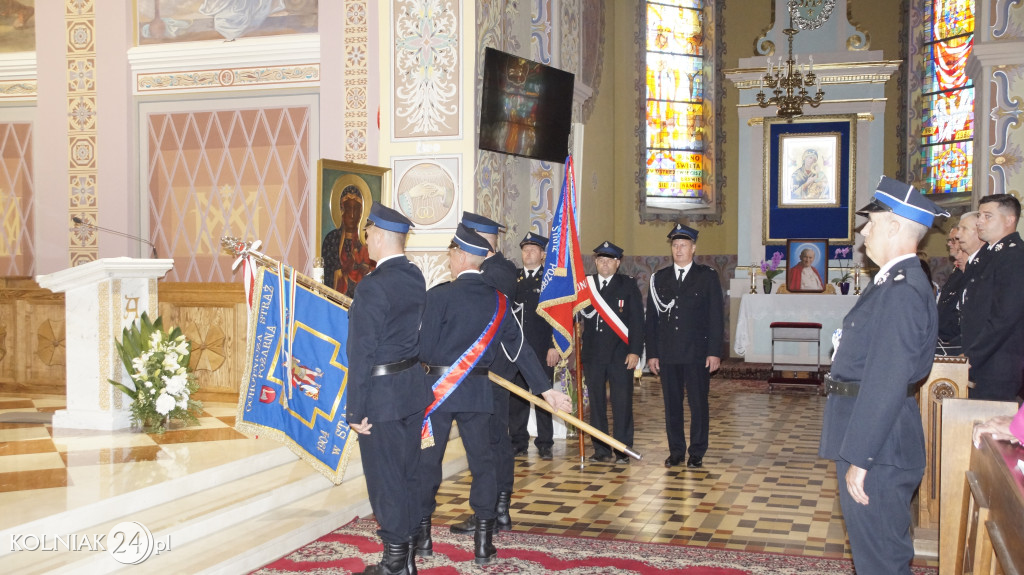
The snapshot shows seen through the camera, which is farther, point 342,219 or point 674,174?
point 674,174

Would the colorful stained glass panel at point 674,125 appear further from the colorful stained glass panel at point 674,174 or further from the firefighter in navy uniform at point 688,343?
the firefighter in navy uniform at point 688,343

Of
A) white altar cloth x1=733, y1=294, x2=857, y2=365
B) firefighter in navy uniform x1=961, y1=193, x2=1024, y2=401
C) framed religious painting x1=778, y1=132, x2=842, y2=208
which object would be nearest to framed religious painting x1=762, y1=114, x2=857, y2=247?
framed religious painting x1=778, y1=132, x2=842, y2=208

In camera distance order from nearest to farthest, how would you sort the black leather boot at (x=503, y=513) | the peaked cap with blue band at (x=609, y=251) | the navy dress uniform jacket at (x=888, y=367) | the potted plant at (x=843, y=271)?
the navy dress uniform jacket at (x=888, y=367)
the black leather boot at (x=503, y=513)
the peaked cap with blue band at (x=609, y=251)
the potted plant at (x=843, y=271)

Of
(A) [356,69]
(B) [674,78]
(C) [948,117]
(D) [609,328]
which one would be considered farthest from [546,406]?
(C) [948,117]

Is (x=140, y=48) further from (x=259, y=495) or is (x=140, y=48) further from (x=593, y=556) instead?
(x=593, y=556)

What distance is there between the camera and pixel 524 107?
7.96 metres

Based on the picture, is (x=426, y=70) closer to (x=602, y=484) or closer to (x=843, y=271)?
(x=602, y=484)

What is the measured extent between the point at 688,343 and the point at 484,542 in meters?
2.78

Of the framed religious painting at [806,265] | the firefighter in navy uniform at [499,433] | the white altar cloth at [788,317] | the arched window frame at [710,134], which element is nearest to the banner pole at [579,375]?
the firefighter in navy uniform at [499,433]

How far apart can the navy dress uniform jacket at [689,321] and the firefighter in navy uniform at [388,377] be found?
3.05m

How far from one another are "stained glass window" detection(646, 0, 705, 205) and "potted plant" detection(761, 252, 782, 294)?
69.9 inches

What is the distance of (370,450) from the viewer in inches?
154

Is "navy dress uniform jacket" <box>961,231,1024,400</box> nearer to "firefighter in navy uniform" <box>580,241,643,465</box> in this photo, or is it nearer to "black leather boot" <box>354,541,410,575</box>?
"firefighter in navy uniform" <box>580,241,643,465</box>

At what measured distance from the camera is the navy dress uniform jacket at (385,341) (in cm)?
376
